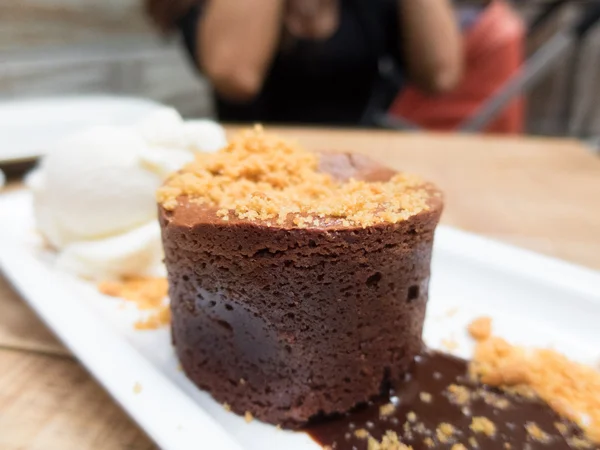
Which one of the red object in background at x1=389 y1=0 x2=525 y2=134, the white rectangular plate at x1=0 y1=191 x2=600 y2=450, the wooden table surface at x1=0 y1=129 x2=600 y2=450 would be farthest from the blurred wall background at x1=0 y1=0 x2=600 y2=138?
the white rectangular plate at x1=0 y1=191 x2=600 y2=450

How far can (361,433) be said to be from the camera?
872 mm

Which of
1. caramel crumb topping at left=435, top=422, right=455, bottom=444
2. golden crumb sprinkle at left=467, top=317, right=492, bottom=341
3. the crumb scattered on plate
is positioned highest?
caramel crumb topping at left=435, top=422, right=455, bottom=444

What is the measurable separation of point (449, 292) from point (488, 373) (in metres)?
0.33

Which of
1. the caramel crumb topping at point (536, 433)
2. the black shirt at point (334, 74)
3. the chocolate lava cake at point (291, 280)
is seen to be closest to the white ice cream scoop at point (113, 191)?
the chocolate lava cake at point (291, 280)

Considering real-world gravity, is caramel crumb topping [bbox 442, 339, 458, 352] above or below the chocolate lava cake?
below

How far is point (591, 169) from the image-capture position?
2.41 m

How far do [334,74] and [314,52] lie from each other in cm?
19

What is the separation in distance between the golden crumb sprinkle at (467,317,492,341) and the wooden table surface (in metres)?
0.52

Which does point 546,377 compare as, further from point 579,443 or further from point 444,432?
point 444,432

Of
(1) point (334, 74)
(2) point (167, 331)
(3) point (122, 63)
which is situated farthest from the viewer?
(3) point (122, 63)

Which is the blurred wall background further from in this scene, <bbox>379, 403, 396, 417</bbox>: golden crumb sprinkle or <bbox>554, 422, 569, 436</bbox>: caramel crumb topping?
<bbox>554, 422, 569, 436</bbox>: caramel crumb topping

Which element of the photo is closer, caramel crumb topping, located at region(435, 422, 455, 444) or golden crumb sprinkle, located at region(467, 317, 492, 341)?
caramel crumb topping, located at region(435, 422, 455, 444)

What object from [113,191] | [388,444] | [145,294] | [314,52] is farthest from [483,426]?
[314,52]

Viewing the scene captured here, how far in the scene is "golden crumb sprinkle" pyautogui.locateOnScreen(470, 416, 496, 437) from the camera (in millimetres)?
876
